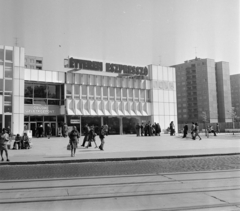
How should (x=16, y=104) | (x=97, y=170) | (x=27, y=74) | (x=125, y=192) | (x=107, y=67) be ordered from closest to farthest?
(x=125, y=192)
(x=97, y=170)
(x=16, y=104)
(x=27, y=74)
(x=107, y=67)

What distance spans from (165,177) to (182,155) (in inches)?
281

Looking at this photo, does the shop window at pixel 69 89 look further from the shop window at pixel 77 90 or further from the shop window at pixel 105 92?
the shop window at pixel 105 92

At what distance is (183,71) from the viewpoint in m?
125

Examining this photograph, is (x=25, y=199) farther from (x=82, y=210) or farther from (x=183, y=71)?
(x=183, y=71)

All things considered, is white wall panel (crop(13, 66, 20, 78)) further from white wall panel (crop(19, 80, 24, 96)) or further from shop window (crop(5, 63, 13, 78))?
white wall panel (crop(19, 80, 24, 96))

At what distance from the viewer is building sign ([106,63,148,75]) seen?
45562mm

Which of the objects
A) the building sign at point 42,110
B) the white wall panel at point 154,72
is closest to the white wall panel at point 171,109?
the white wall panel at point 154,72

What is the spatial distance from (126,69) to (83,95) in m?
9.18

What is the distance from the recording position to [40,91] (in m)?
40.3

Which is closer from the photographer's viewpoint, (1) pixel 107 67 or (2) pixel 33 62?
(1) pixel 107 67

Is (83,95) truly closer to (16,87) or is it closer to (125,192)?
(16,87)

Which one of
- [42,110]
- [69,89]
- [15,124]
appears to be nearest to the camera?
[15,124]

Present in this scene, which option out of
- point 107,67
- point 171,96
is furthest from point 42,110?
point 171,96

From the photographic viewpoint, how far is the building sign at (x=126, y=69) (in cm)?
4556
